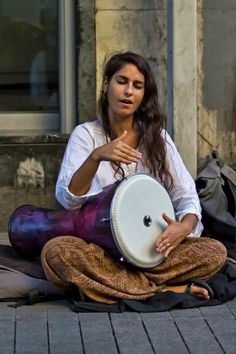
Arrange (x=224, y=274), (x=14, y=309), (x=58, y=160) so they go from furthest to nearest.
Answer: (x=58, y=160)
(x=224, y=274)
(x=14, y=309)

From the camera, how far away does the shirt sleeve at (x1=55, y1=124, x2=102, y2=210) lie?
16.1ft

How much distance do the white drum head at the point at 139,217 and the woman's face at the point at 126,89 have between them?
0.39 metres

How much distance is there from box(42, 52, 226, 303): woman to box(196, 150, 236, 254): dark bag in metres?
0.57

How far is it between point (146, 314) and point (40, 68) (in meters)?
2.97

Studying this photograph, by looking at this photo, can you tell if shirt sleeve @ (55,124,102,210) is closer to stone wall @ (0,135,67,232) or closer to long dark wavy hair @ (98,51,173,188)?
long dark wavy hair @ (98,51,173,188)

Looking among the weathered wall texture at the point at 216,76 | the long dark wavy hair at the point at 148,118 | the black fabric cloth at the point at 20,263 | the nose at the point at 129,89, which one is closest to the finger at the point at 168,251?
the long dark wavy hair at the point at 148,118

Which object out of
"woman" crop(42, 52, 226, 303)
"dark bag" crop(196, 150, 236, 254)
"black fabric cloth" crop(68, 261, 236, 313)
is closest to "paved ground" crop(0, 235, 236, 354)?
"black fabric cloth" crop(68, 261, 236, 313)

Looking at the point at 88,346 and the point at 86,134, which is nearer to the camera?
the point at 88,346

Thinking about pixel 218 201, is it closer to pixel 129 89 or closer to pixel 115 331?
pixel 129 89

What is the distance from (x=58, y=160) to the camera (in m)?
6.84

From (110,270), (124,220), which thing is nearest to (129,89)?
→ (124,220)

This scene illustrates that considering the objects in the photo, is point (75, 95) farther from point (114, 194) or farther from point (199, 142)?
point (114, 194)

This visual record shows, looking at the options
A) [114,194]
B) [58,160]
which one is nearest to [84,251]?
[114,194]

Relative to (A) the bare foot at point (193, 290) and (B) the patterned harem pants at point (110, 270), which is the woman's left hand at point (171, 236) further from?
(A) the bare foot at point (193, 290)
